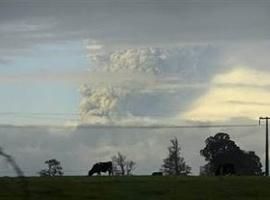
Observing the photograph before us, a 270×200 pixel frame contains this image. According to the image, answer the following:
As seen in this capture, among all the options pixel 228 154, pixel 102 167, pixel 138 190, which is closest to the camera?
pixel 138 190

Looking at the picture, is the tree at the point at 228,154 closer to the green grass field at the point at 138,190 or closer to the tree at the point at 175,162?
the tree at the point at 175,162

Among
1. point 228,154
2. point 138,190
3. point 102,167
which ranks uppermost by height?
point 228,154

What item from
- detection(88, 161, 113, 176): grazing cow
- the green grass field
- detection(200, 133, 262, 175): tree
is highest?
detection(200, 133, 262, 175): tree

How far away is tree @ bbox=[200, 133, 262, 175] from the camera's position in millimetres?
109375

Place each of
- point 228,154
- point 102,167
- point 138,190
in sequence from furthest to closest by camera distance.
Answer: point 228,154 < point 102,167 < point 138,190

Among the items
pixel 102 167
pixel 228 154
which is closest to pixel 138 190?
pixel 102 167

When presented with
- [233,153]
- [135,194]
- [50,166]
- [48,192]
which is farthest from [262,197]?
[233,153]

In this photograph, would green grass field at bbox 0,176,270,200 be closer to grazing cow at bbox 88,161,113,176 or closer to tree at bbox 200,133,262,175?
grazing cow at bbox 88,161,113,176

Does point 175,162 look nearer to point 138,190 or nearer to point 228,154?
point 228,154

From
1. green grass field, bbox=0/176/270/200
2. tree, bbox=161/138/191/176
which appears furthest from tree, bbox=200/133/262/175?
green grass field, bbox=0/176/270/200

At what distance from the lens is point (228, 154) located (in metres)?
110

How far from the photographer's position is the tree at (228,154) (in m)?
109

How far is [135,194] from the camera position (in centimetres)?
2727

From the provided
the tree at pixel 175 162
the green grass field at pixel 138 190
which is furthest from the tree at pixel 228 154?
the green grass field at pixel 138 190
